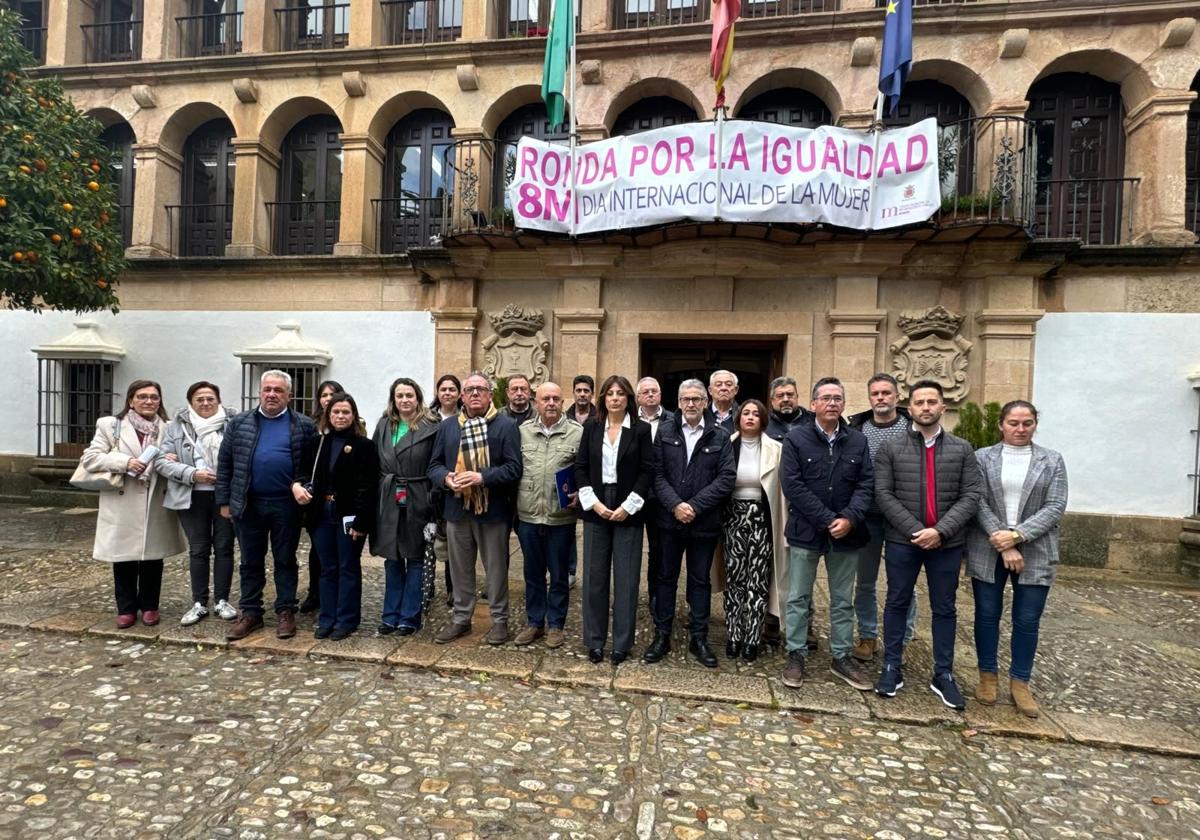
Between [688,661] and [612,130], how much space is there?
8.02 m

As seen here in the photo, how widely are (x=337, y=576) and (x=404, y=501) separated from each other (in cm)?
85

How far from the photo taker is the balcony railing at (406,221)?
9.97 m

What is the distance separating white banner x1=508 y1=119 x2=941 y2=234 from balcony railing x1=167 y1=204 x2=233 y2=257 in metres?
7.52

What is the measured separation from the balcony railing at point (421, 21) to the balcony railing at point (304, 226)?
118 inches

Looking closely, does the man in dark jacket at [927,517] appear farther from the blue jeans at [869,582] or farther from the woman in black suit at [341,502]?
the woman in black suit at [341,502]

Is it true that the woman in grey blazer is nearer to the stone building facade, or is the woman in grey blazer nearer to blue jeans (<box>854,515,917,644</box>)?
blue jeans (<box>854,515,917,644</box>)

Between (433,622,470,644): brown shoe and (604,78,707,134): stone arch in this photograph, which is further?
(604,78,707,134): stone arch

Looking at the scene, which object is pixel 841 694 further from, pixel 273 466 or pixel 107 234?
pixel 107 234

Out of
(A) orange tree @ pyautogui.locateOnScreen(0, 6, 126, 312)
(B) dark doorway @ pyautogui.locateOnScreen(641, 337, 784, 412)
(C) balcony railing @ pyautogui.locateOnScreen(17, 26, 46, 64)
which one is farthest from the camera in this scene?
(C) balcony railing @ pyautogui.locateOnScreen(17, 26, 46, 64)

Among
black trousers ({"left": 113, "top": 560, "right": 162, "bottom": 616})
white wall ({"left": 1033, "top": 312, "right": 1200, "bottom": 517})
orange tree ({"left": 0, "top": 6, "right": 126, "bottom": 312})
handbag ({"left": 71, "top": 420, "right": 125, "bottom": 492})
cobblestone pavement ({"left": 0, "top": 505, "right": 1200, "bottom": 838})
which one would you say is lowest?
cobblestone pavement ({"left": 0, "top": 505, "right": 1200, "bottom": 838})

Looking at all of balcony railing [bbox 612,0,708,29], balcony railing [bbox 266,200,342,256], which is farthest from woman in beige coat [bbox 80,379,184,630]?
balcony railing [bbox 612,0,708,29]

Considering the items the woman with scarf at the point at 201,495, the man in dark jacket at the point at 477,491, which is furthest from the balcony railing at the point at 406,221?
the man in dark jacket at the point at 477,491

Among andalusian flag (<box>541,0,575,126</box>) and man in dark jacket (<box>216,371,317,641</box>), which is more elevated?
andalusian flag (<box>541,0,575,126</box>)

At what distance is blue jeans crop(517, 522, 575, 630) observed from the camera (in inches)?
176
